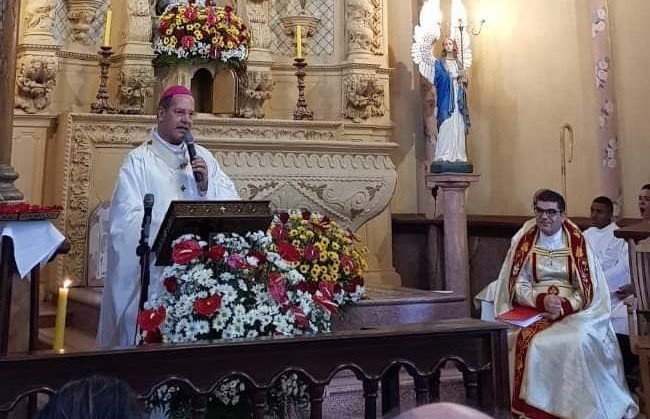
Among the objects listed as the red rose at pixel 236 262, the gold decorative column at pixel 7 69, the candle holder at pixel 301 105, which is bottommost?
the red rose at pixel 236 262

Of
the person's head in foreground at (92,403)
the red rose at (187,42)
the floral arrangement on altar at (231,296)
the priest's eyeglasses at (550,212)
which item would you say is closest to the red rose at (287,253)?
the floral arrangement on altar at (231,296)

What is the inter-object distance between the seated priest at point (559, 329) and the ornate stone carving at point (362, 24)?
3911 millimetres

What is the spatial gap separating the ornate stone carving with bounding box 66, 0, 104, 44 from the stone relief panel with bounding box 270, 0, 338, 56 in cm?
202

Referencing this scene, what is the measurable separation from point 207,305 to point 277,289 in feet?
0.99

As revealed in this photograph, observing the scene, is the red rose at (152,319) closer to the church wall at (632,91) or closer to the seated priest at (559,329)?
the seated priest at (559,329)

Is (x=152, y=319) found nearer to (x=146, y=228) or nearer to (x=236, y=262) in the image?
(x=236, y=262)

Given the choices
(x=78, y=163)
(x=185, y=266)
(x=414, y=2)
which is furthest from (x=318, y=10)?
(x=185, y=266)

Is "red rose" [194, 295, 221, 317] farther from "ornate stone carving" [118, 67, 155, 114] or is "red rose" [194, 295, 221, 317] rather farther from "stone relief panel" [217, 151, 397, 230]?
"ornate stone carving" [118, 67, 155, 114]

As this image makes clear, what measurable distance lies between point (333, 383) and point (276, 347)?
2.13m

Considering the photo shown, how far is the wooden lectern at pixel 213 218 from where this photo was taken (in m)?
3.03

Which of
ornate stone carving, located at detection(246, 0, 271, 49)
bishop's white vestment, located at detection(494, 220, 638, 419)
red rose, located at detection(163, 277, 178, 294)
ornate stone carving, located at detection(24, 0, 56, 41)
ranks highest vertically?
ornate stone carving, located at detection(246, 0, 271, 49)

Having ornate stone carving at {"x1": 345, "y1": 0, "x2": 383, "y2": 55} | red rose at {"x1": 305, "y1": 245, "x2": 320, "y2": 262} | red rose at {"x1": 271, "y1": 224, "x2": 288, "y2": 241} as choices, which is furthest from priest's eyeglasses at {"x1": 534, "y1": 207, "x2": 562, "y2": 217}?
ornate stone carving at {"x1": 345, "y1": 0, "x2": 383, "y2": 55}

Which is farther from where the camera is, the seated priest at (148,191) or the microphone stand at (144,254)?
Result: the seated priest at (148,191)

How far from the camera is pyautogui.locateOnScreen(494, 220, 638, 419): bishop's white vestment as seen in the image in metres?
4.40
